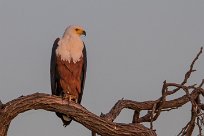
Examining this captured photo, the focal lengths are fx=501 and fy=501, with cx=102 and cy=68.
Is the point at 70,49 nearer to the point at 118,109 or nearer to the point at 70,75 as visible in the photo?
the point at 70,75

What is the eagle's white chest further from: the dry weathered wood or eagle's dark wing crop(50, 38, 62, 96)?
the dry weathered wood

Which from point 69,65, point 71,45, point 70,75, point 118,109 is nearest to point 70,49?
point 71,45

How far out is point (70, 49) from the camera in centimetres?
675

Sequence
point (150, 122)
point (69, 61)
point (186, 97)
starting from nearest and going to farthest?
1. point (150, 122)
2. point (186, 97)
3. point (69, 61)

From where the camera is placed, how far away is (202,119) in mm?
5020

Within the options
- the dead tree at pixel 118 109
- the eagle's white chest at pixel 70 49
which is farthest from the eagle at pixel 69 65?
the dead tree at pixel 118 109

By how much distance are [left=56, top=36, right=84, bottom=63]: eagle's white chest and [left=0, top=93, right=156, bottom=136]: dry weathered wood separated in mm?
1681

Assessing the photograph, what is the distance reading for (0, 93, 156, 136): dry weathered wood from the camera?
4770mm

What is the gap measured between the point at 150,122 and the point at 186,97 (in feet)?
1.98

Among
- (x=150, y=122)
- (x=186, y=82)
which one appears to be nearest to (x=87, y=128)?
(x=150, y=122)

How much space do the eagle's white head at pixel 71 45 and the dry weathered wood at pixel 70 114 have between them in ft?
5.54

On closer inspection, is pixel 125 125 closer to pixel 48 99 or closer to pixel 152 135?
pixel 152 135

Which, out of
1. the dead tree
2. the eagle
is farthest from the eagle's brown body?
the dead tree

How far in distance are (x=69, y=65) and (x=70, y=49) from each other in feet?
0.72
